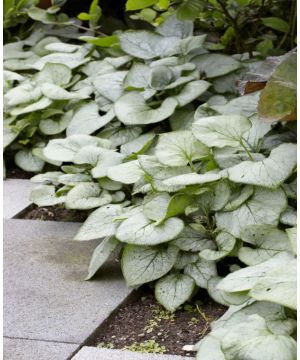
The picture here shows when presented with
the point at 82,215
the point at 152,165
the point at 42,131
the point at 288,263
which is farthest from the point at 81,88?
the point at 288,263

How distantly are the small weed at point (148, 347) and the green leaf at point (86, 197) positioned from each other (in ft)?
2.45

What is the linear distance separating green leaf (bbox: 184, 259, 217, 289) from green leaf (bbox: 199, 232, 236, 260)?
0.06 meters

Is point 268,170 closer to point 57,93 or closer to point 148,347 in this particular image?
point 148,347

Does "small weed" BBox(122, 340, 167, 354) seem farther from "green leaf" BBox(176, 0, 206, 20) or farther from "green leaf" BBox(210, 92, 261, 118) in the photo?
"green leaf" BBox(176, 0, 206, 20)

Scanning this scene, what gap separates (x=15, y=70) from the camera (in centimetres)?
424

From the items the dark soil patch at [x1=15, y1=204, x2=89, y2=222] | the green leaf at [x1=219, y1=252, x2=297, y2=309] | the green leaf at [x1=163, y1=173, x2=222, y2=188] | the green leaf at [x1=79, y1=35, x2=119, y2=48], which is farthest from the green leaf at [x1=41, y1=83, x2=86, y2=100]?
the green leaf at [x1=219, y1=252, x2=297, y2=309]

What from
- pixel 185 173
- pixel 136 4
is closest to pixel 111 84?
pixel 136 4

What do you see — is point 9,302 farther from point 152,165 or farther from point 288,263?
point 288,263

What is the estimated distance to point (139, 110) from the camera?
3.17 m

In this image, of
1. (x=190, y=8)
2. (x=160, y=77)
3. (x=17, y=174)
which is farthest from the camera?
(x=17, y=174)

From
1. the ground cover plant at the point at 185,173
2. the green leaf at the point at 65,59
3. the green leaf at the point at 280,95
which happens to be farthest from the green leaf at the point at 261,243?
the green leaf at the point at 65,59

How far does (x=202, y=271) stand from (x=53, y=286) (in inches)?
18.6

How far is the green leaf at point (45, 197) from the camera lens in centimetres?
294

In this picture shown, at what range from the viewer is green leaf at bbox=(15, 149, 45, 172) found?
3.56 meters
